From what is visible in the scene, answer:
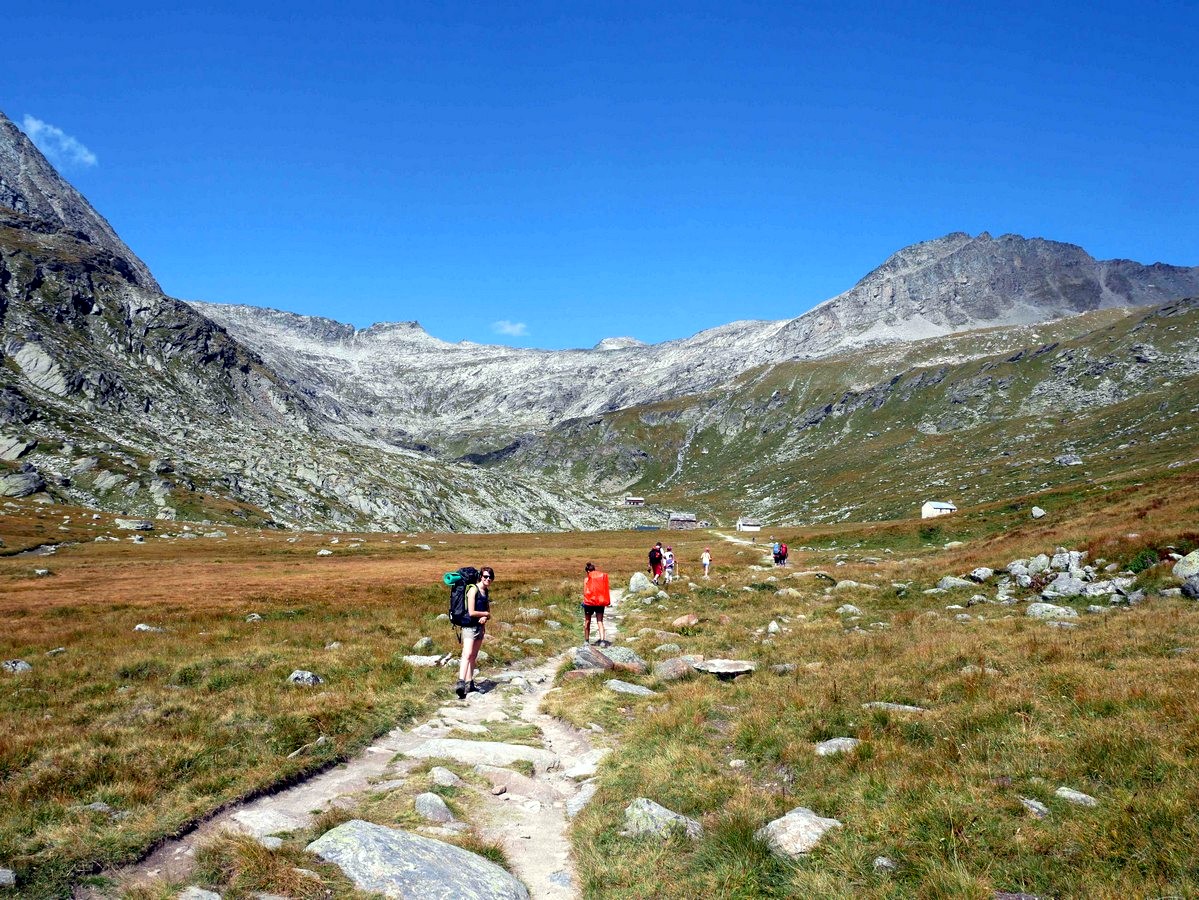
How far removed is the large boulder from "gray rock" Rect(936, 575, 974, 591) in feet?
26.0

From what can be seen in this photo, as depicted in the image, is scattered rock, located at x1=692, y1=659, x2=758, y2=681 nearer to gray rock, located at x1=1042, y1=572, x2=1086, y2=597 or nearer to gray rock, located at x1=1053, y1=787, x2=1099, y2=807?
gray rock, located at x1=1053, y1=787, x2=1099, y2=807

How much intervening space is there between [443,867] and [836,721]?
7031 millimetres

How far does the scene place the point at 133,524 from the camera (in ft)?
330

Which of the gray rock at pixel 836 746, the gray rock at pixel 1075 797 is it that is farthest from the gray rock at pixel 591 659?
the gray rock at pixel 1075 797

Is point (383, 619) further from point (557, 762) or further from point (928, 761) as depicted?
point (928, 761)

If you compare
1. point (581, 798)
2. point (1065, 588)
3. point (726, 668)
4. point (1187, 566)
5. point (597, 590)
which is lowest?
point (581, 798)

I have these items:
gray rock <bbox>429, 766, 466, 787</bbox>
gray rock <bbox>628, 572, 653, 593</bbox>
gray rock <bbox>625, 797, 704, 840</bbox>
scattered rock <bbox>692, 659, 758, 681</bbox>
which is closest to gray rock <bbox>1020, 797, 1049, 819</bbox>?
gray rock <bbox>625, 797, 704, 840</bbox>

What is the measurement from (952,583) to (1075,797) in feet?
79.0

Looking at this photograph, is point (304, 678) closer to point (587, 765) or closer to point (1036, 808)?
point (587, 765)

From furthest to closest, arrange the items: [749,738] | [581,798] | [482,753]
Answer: [482,753]
[749,738]
[581,798]

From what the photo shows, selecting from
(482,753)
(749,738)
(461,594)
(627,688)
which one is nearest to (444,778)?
(482,753)

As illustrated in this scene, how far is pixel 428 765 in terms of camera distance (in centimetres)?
1151

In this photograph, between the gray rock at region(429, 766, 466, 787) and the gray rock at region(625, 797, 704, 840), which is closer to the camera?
the gray rock at region(625, 797, 704, 840)

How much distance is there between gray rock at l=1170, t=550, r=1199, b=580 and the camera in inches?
800
